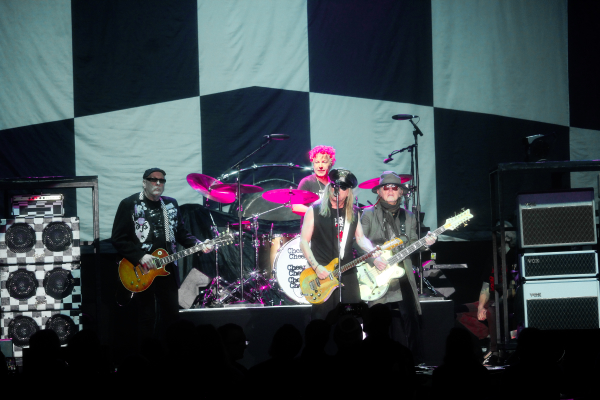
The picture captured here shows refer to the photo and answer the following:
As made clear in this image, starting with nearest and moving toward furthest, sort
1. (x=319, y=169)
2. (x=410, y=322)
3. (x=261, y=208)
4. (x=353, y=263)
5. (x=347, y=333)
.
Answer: (x=347, y=333) → (x=353, y=263) → (x=410, y=322) → (x=319, y=169) → (x=261, y=208)

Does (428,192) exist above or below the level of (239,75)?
below

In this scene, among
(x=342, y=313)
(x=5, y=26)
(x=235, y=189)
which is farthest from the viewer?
(x=5, y=26)

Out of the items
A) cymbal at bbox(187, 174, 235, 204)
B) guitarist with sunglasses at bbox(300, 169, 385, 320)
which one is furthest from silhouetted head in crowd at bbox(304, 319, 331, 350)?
cymbal at bbox(187, 174, 235, 204)

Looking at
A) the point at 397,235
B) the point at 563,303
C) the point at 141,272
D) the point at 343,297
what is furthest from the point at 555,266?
the point at 141,272

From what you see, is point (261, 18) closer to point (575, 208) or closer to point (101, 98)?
point (101, 98)

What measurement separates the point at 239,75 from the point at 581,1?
19.2 ft

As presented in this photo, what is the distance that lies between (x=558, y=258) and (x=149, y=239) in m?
4.06

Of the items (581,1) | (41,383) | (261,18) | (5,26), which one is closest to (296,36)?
(261,18)

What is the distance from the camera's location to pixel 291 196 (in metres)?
7.81

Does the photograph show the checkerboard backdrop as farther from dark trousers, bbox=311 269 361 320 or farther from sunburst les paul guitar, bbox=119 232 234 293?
dark trousers, bbox=311 269 361 320

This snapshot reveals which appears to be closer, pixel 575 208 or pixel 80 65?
pixel 575 208

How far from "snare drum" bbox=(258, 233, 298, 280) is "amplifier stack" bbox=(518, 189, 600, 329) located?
318 cm

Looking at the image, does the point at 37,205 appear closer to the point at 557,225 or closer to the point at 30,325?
the point at 30,325

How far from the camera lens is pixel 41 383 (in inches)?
118
